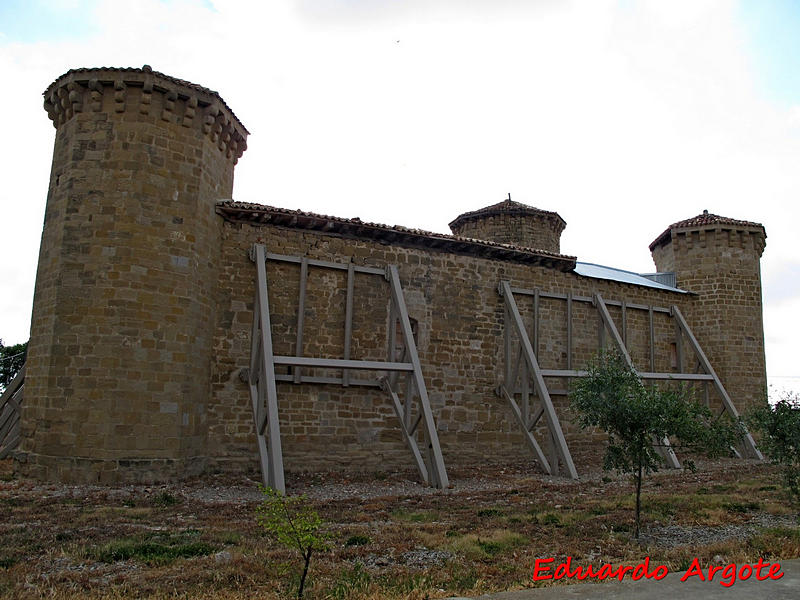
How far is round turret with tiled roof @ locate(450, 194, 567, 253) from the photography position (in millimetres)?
23516

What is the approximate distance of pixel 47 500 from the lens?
9039 millimetres

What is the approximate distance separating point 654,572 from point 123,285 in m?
9.72

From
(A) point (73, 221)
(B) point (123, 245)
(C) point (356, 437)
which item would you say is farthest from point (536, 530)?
(A) point (73, 221)

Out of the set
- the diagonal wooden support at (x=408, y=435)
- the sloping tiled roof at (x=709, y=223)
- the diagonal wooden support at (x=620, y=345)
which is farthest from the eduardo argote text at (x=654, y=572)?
the sloping tiled roof at (x=709, y=223)

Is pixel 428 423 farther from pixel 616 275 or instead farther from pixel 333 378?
pixel 616 275

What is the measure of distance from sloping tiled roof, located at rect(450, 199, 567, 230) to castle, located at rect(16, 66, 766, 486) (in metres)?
7.06

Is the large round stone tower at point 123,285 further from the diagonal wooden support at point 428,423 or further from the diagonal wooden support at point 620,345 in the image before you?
the diagonal wooden support at point 620,345

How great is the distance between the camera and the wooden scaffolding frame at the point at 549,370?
13.5m

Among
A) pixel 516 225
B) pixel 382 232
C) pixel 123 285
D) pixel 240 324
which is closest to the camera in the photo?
pixel 123 285

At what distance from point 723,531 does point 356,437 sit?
24.4 ft

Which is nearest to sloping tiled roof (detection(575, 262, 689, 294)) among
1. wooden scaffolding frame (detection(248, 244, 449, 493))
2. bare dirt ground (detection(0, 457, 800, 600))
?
wooden scaffolding frame (detection(248, 244, 449, 493))

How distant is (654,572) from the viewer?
5359 millimetres

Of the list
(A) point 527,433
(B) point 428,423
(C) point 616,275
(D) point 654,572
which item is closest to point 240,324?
(B) point 428,423

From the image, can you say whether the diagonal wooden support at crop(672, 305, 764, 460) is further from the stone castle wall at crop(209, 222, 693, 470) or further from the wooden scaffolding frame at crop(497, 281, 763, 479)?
the stone castle wall at crop(209, 222, 693, 470)
